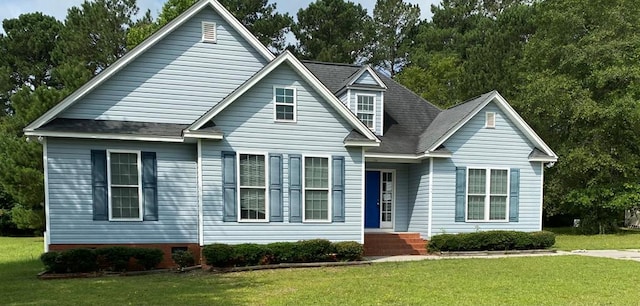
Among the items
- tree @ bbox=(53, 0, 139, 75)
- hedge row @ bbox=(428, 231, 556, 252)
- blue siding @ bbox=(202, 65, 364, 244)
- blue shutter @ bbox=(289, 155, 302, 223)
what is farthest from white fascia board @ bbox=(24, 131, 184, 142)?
tree @ bbox=(53, 0, 139, 75)

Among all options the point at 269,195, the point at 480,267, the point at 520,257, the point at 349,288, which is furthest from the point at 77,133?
the point at 520,257

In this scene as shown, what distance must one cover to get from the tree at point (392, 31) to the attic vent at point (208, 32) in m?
26.6

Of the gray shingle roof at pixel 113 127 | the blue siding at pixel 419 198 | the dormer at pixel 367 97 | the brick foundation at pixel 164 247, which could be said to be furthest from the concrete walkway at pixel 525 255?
the gray shingle roof at pixel 113 127

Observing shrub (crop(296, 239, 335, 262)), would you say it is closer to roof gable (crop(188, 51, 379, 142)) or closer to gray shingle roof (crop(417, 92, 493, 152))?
roof gable (crop(188, 51, 379, 142))

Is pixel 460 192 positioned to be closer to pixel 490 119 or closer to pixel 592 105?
pixel 490 119

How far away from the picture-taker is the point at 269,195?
11.7m

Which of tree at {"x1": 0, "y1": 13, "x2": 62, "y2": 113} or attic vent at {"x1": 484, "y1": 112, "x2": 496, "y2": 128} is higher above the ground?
tree at {"x1": 0, "y1": 13, "x2": 62, "y2": 113}

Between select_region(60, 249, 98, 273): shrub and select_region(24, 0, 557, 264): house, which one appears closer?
select_region(60, 249, 98, 273): shrub

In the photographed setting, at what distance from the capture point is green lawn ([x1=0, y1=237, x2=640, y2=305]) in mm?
7180

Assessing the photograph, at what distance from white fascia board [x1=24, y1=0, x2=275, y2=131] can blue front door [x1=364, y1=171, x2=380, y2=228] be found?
546cm

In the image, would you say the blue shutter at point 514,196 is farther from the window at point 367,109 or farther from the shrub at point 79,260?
the shrub at point 79,260

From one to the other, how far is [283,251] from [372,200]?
4823 millimetres

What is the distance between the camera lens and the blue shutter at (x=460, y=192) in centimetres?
1387

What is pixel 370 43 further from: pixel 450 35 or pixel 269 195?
pixel 269 195
